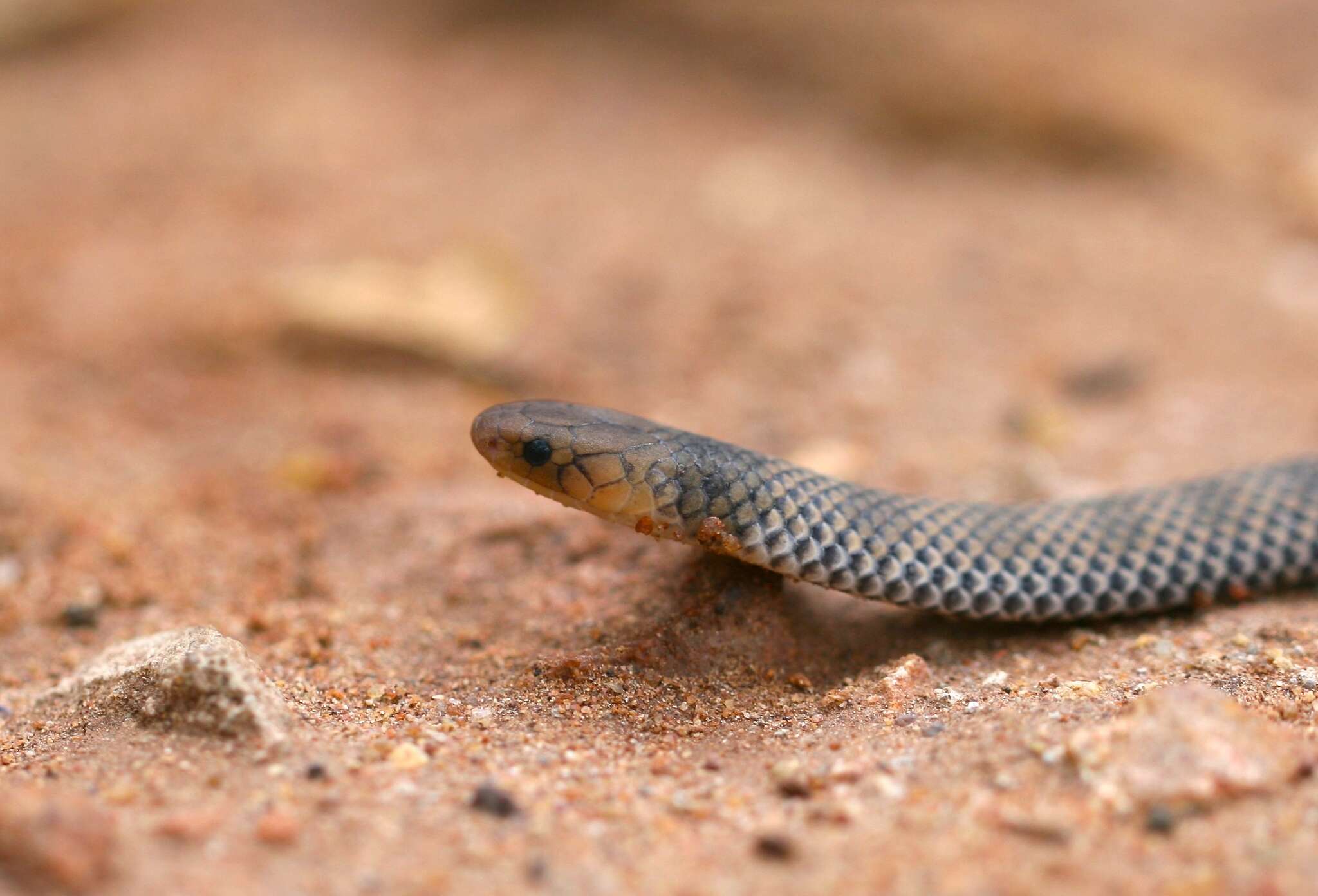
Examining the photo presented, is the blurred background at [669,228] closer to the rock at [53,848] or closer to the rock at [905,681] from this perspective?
the rock at [905,681]

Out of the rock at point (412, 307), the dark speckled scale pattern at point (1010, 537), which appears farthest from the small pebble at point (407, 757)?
the rock at point (412, 307)

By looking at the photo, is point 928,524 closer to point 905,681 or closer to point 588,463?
point 905,681

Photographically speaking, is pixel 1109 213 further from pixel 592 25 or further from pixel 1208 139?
pixel 592 25

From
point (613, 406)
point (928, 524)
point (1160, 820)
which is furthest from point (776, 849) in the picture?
point (613, 406)

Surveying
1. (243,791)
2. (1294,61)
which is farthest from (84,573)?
(1294,61)

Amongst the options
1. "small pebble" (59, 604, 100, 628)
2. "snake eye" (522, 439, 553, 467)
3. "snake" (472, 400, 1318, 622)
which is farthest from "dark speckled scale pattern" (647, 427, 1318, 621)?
"small pebble" (59, 604, 100, 628)
